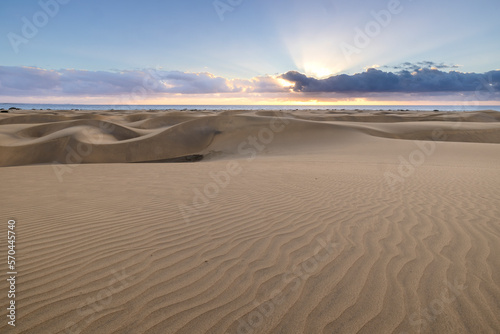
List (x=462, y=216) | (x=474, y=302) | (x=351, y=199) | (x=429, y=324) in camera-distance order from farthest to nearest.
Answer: (x=351, y=199), (x=462, y=216), (x=474, y=302), (x=429, y=324)

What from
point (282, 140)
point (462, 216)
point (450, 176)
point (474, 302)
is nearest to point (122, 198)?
point (474, 302)

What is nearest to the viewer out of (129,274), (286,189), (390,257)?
(129,274)

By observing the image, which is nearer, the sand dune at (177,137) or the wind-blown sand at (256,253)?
the wind-blown sand at (256,253)

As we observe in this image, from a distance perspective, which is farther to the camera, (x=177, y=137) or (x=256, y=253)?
(x=177, y=137)

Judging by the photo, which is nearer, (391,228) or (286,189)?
(391,228)

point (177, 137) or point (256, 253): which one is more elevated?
point (256, 253)

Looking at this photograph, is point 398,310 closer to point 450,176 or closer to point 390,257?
point 390,257

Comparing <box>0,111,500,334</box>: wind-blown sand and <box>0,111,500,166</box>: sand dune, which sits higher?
<box>0,111,500,334</box>: wind-blown sand

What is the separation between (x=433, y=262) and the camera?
303 cm

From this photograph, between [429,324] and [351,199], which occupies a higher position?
[429,324]

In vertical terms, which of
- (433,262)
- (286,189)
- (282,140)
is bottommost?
(282,140)

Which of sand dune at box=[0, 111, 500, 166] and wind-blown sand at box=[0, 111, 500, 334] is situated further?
sand dune at box=[0, 111, 500, 166]

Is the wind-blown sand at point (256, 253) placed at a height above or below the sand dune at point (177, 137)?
above

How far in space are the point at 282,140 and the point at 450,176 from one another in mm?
11946
